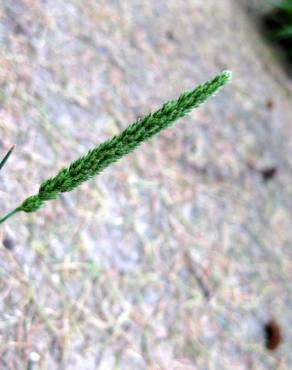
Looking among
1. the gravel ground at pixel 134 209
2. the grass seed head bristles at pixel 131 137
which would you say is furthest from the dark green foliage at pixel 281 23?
the grass seed head bristles at pixel 131 137

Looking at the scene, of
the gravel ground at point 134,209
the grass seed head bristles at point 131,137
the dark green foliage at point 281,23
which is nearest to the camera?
the grass seed head bristles at point 131,137

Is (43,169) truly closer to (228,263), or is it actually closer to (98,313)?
(98,313)

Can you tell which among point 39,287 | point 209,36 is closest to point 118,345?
point 39,287

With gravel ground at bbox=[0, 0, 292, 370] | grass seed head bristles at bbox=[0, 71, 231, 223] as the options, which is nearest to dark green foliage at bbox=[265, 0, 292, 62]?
gravel ground at bbox=[0, 0, 292, 370]

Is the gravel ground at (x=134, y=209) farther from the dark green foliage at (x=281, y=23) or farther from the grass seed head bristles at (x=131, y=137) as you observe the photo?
the dark green foliage at (x=281, y=23)

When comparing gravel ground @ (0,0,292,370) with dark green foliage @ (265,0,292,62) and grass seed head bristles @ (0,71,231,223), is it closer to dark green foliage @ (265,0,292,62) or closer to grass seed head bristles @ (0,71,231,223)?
grass seed head bristles @ (0,71,231,223)

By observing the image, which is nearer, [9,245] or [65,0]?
[9,245]
